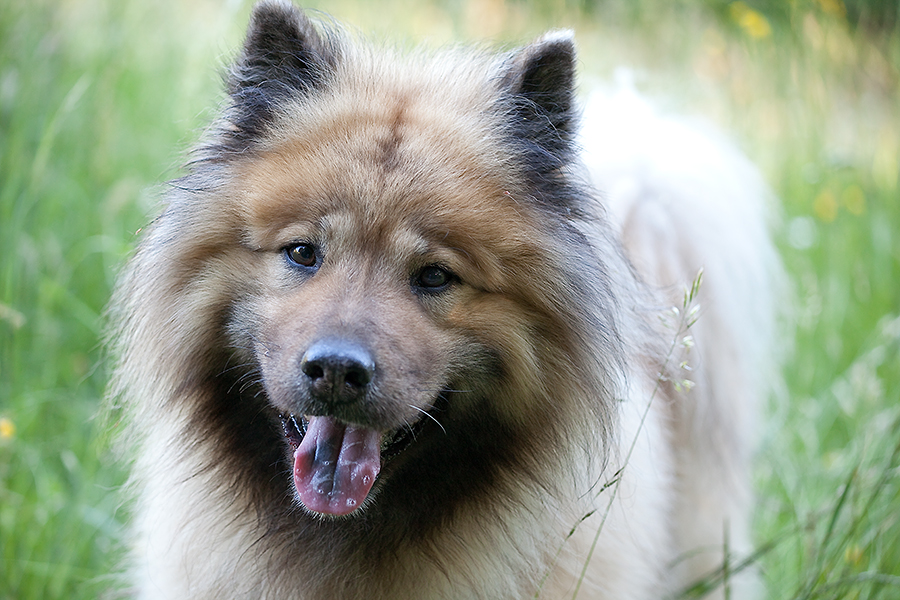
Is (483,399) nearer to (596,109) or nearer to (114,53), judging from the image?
(596,109)

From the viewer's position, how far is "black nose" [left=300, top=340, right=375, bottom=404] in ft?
6.26

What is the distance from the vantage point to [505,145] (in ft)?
7.63

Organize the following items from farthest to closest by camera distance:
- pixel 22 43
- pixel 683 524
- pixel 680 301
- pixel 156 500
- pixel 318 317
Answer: pixel 22 43 < pixel 683 524 < pixel 680 301 < pixel 156 500 < pixel 318 317

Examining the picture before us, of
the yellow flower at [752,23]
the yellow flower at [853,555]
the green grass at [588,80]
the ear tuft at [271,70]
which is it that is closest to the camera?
the ear tuft at [271,70]

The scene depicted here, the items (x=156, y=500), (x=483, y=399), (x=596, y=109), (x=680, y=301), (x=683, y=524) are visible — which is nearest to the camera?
(x=483, y=399)

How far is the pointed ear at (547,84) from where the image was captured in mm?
2289

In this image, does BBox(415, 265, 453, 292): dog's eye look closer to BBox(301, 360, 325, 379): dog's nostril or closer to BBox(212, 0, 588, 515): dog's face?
BBox(212, 0, 588, 515): dog's face

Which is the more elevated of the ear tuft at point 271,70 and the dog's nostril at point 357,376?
the ear tuft at point 271,70

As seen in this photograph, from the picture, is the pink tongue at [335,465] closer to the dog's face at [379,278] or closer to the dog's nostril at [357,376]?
the dog's face at [379,278]

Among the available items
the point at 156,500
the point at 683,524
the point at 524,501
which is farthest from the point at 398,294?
the point at 683,524

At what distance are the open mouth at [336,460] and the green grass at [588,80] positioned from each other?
44.0 inches

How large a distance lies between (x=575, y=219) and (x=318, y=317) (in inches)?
31.2

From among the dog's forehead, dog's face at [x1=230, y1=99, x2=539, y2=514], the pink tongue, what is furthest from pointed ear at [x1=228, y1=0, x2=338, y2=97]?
the pink tongue

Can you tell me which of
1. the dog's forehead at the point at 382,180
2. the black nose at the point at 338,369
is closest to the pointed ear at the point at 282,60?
the dog's forehead at the point at 382,180
